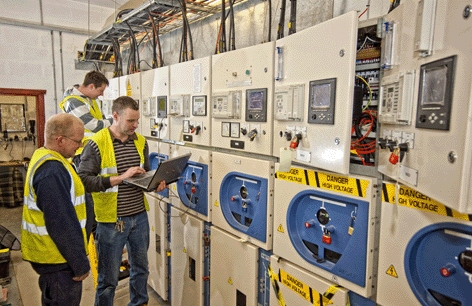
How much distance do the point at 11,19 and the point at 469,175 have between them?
5.96 metres

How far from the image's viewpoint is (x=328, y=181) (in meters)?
1.60

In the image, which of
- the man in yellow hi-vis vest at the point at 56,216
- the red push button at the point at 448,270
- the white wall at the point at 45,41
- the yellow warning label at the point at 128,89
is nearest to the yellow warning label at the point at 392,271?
the red push button at the point at 448,270

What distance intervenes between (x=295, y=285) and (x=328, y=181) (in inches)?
26.0

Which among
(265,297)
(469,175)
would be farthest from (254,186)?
(469,175)

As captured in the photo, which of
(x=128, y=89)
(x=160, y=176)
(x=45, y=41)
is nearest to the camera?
(x=160, y=176)

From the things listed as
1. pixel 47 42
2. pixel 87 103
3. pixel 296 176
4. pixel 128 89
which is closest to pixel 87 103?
pixel 87 103

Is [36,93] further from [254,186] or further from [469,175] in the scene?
[469,175]

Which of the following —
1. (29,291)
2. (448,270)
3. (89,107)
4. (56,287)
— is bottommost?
(29,291)

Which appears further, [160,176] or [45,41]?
[45,41]

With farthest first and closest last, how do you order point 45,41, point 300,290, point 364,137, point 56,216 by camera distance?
point 45,41 → point 300,290 → point 56,216 → point 364,137

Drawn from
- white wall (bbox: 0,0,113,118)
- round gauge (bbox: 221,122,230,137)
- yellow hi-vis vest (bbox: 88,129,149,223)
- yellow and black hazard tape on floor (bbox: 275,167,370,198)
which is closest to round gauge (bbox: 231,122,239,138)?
round gauge (bbox: 221,122,230,137)

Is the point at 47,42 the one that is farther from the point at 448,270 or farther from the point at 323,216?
the point at 448,270

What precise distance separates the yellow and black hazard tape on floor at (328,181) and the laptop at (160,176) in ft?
2.44

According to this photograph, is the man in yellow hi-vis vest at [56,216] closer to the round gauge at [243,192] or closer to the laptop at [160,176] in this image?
the laptop at [160,176]
